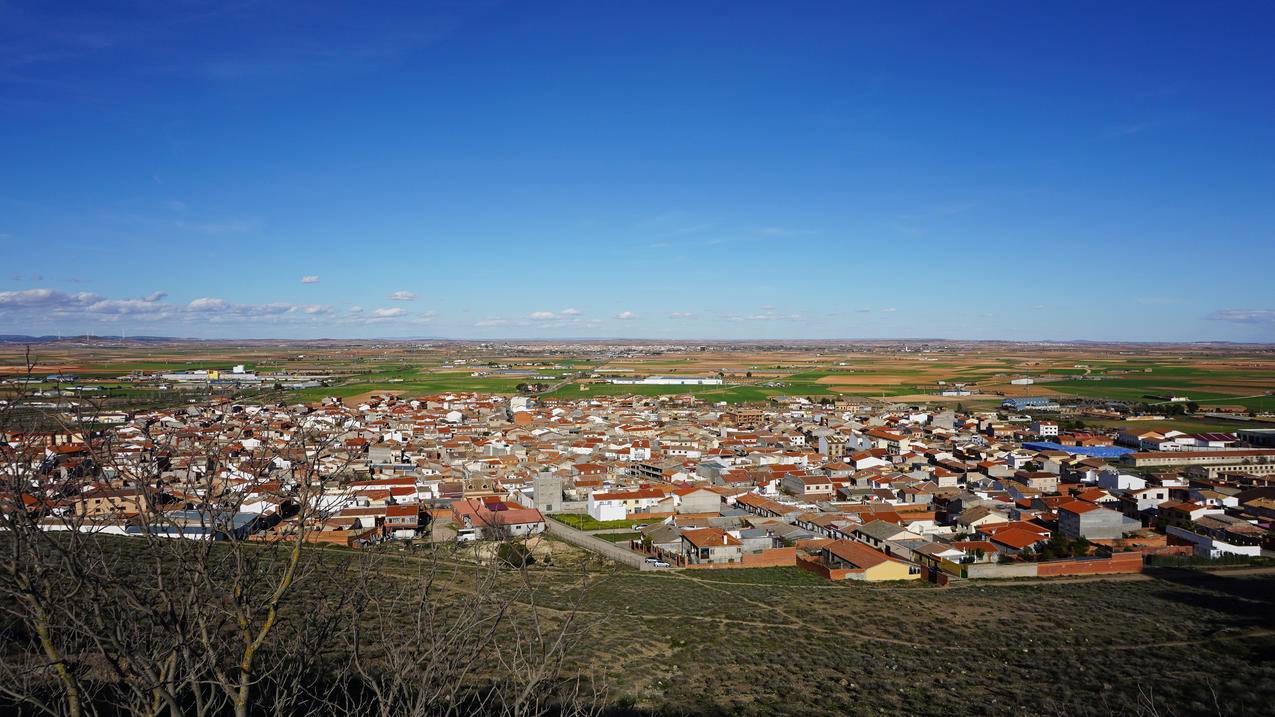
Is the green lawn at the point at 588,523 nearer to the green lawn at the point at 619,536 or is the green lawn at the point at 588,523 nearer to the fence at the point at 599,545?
the fence at the point at 599,545

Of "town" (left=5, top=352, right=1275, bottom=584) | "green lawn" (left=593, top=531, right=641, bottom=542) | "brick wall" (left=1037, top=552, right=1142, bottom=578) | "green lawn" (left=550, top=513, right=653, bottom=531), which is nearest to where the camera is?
"town" (left=5, top=352, right=1275, bottom=584)

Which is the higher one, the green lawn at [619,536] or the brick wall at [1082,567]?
the brick wall at [1082,567]

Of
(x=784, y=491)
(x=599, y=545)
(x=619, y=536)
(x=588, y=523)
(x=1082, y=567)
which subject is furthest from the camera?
(x=784, y=491)

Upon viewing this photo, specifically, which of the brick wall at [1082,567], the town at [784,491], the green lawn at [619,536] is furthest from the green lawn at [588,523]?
the brick wall at [1082,567]

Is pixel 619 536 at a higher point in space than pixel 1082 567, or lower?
lower

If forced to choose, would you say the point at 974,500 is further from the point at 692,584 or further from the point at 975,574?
the point at 692,584

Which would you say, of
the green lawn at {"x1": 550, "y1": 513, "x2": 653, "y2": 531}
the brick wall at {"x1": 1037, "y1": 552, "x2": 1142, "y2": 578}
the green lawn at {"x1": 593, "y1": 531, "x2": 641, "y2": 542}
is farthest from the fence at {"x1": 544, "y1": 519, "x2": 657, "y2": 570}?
the brick wall at {"x1": 1037, "y1": 552, "x2": 1142, "y2": 578}

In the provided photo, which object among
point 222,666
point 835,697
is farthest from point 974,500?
point 222,666

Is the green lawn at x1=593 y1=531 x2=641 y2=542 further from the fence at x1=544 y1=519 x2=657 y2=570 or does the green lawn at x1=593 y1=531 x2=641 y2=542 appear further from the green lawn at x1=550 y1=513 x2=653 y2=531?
the green lawn at x1=550 y1=513 x2=653 y2=531

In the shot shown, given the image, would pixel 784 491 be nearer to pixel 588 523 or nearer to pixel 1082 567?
pixel 588 523

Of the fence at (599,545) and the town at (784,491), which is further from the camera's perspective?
the fence at (599,545)

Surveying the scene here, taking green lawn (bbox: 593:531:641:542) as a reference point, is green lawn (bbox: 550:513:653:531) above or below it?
below

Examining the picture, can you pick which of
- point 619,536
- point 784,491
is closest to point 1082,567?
point 784,491
